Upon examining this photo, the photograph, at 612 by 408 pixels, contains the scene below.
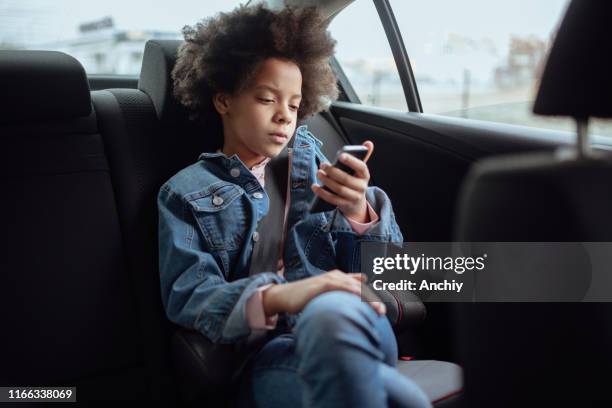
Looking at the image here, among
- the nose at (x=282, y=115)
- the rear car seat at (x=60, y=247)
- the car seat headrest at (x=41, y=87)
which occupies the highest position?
the car seat headrest at (x=41, y=87)

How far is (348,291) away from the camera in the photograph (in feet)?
3.14

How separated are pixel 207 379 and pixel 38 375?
0.46 meters

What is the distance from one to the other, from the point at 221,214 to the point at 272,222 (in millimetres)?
122

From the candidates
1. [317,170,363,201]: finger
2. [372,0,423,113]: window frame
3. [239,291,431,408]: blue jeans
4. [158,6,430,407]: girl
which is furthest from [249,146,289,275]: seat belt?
[372,0,423,113]: window frame

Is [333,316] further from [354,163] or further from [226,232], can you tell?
[226,232]

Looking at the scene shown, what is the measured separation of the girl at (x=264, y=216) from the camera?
1.01 metres

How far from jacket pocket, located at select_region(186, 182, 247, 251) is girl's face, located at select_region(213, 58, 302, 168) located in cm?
11

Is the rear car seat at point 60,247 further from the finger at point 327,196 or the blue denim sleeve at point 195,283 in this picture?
the finger at point 327,196

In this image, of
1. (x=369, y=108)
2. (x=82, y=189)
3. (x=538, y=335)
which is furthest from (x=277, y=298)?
(x=369, y=108)

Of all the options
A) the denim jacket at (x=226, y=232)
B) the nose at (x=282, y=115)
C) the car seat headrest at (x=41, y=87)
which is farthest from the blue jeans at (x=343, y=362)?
the car seat headrest at (x=41, y=87)

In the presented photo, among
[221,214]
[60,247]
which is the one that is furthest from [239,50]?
[60,247]

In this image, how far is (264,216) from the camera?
1.32 m

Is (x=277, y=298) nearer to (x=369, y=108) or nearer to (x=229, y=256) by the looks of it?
(x=229, y=256)

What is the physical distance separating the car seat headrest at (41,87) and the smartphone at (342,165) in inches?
22.4
